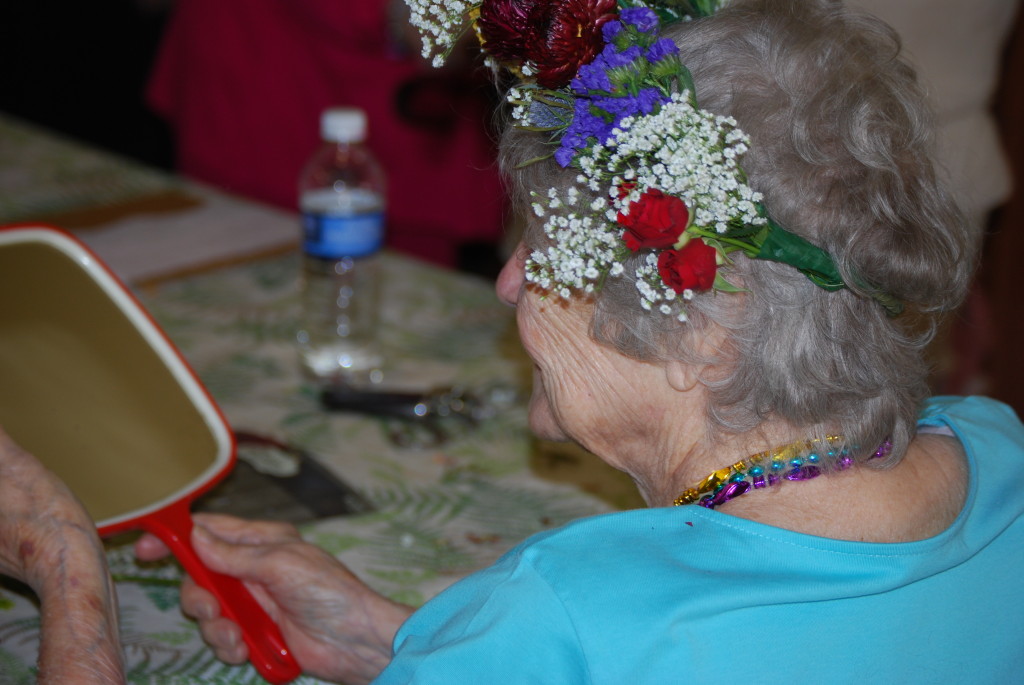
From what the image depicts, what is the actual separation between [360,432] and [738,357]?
737mm

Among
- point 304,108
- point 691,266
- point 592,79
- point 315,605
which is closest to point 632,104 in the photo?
point 592,79

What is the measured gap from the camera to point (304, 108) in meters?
3.04

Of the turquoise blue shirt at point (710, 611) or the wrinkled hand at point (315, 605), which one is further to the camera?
the wrinkled hand at point (315, 605)

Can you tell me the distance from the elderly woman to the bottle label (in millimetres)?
637

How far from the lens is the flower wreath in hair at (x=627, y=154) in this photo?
801mm

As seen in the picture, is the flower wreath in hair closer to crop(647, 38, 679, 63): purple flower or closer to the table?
crop(647, 38, 679, 63): purple flower

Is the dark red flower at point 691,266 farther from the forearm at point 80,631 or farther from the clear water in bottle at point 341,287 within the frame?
the clear water in bottle at point 341,287

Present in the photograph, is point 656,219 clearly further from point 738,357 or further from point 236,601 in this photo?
point 236,601

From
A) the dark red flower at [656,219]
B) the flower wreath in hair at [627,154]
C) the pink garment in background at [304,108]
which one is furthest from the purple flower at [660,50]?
the pink garment in background at [304,108]

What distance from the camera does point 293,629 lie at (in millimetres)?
1132

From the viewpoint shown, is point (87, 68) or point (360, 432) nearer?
point (360, 432)

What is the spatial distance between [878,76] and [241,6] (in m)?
2.57

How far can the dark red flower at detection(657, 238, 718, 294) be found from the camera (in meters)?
0.81

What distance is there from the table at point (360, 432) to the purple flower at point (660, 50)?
0.66 meters
